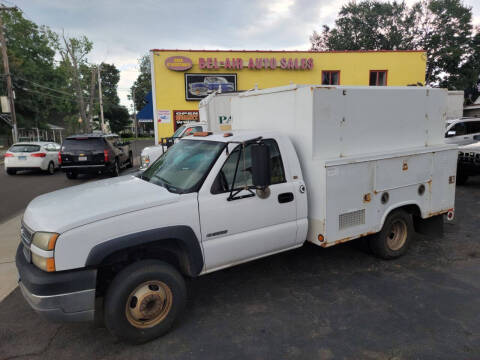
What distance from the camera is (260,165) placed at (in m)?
3.22

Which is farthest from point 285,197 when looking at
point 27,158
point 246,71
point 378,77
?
point 378,77

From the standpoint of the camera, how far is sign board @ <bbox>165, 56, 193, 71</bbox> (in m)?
17.9

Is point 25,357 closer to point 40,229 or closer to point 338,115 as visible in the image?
point 40,229

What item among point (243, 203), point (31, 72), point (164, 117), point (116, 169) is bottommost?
point (116, 169)

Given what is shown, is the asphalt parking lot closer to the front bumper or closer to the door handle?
the front bumper

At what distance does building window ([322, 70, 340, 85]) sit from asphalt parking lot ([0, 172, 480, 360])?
1667cm

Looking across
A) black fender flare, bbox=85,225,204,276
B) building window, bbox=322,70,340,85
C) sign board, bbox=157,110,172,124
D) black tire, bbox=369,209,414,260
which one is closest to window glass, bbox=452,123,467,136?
black tire, bbox=369,209,414,260

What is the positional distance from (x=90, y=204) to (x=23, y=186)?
10725 millimetres

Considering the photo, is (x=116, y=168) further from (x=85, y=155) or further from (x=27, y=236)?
(x=27, y=236)

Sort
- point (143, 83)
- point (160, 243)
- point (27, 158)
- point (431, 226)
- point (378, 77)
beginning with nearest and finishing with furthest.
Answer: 1. point (160, 243)
2. point (431, 226)
3. point (27, 158)
4. point (378, 77)
5. point (143, 83)

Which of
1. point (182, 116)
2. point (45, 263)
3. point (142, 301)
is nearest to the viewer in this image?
point (45, 263)

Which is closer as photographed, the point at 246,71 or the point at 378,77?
the point at 246,71

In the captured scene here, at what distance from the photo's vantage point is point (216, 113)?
36.2ft

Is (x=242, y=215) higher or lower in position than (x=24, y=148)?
lower
